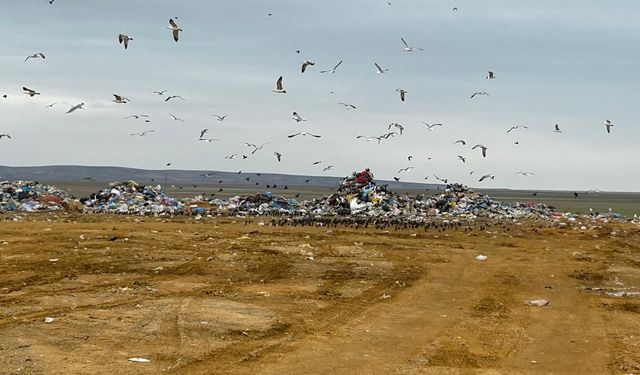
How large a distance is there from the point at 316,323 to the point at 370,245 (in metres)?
11.1

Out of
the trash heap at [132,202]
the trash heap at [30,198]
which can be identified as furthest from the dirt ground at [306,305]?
the trash heap at [30,198]

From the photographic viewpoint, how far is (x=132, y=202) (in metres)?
35.2

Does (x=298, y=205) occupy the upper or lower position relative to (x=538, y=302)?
upper

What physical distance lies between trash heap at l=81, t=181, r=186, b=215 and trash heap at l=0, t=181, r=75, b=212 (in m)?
1.39

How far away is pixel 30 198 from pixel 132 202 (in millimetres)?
4950

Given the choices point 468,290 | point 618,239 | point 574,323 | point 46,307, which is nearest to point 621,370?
point 574,323

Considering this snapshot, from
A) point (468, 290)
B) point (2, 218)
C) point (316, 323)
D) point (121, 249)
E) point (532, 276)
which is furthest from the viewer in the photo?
point (2, 218)

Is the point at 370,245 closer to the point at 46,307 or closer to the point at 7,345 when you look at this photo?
the point at 46,307

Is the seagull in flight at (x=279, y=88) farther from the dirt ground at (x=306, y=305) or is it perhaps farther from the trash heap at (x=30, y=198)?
the trash heap at (x=30, y=198)

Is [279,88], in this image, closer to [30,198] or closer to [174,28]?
[174,28]

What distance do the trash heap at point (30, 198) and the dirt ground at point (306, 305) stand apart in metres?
10.1

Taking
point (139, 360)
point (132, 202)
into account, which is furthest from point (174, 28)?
point (132, 202)

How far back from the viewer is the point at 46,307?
37.1ft

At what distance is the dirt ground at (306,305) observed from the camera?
8.79m
